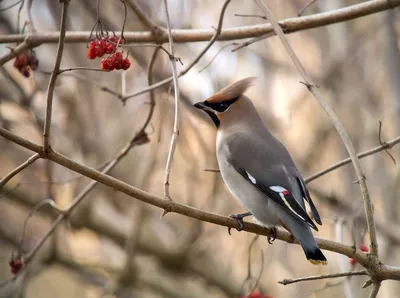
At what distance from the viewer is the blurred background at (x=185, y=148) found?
17.3ft

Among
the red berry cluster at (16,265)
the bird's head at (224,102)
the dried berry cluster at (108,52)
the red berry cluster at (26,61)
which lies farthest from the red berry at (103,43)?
the red berry cluster at (16,265)

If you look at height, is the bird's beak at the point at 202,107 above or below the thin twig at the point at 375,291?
above

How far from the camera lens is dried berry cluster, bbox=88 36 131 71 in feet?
9.09

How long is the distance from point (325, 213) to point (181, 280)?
1.38m

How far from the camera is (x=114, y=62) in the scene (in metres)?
2.78

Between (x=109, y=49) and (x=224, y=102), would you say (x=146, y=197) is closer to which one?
(x=109, y=49)

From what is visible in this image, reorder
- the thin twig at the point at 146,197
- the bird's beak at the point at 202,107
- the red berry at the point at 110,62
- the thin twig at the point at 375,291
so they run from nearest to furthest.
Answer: the thin twig at the point at 146,197, the thin twig at the point at 375,291, the red berry at the point at 110,62, the bird's beak at the point at 202,107

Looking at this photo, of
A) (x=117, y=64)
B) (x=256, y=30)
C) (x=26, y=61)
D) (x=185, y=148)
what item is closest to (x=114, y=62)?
(x=117, y=64)

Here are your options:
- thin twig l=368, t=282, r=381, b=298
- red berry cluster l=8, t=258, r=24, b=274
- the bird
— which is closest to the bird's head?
the bird

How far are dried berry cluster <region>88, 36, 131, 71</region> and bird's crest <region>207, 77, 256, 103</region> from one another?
94 cm

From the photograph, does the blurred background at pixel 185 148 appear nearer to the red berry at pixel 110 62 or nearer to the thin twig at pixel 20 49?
the thin twig at pixel 20 49

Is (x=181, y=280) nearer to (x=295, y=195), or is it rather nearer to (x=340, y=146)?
(x=340, y=146)

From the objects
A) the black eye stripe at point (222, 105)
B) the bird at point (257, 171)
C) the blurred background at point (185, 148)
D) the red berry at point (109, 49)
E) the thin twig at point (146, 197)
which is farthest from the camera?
the blurred background at point (185, 148)

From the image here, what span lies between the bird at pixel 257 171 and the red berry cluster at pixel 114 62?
0.77 metres
